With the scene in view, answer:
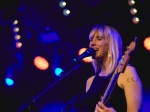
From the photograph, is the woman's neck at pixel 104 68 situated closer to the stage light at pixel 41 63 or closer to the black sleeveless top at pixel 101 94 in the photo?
the black sleeveless top at pixel 101 94

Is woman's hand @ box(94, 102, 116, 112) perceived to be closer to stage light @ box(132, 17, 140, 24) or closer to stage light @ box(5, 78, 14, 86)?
stage light @ box(132, 17, 140, 24)

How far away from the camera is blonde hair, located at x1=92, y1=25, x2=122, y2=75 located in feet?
8.53

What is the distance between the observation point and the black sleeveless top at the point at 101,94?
2457 millimetres

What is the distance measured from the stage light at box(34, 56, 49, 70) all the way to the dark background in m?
0.07

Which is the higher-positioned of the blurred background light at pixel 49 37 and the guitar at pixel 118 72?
the blurred background light at pixel 49 37

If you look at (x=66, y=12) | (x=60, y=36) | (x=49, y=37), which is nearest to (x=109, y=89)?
(x=66, y=12)

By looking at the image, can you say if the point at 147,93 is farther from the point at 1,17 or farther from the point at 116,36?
the point at 1,17

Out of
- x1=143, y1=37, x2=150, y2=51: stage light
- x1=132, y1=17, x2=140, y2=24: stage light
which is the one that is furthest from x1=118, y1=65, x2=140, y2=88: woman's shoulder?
x1=132, y1=17, x2=140, y2=24: stage light

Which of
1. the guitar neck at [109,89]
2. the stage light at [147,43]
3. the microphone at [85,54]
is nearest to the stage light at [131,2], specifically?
the stage light at [147,43]

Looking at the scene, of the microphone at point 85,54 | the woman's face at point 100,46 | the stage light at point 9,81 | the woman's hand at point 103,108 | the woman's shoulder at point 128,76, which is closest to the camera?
the woman's hand at point 103,108

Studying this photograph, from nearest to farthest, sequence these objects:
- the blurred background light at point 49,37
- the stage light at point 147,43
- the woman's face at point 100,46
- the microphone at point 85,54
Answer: the microphone at point 85,54, the woman's face at point 100,46, the stage light at point 147,43, the blurred background light at point 49,37

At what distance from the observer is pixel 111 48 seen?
8.79ft

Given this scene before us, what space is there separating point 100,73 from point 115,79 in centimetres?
51

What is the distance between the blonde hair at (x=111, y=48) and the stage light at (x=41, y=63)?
62.0 inches
